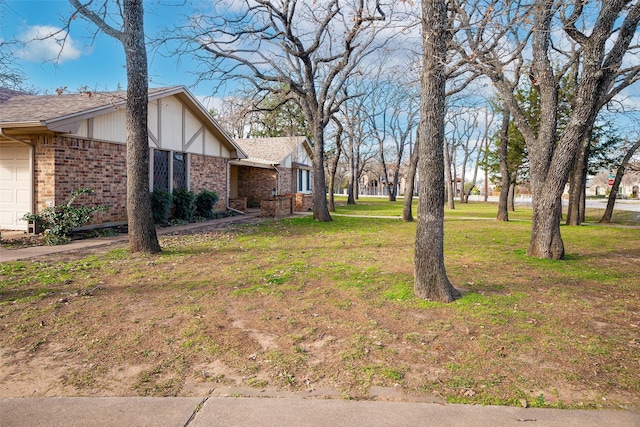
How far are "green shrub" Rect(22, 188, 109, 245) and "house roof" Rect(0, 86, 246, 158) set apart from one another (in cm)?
174

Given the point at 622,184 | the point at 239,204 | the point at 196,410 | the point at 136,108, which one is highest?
the point at 622,184

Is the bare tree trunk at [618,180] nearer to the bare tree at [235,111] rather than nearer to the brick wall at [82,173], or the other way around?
the bare tree at [235,111]

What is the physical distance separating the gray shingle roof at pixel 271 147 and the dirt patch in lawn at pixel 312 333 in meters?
18.5

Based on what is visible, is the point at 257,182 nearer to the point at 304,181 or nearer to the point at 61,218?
the point at 304,181

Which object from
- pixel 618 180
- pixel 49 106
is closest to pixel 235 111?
pixel 49 106

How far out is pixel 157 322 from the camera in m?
4.30

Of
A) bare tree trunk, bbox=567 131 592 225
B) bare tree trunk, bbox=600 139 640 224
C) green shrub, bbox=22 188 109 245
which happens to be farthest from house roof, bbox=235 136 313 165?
bare tree trunk, bbox=600 139 640 224

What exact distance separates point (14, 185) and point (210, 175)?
24.5 ft

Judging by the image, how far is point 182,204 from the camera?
562 inches

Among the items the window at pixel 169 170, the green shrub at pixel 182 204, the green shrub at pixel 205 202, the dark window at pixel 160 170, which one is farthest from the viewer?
the green shrub at pixel 205 202

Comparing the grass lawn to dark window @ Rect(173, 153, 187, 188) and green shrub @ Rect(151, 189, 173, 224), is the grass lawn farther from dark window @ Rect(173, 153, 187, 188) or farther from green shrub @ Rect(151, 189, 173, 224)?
dark window @ Rect(173, 153, 187, 188)

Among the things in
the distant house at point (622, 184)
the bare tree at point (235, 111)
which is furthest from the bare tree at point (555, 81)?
the distant house at point (622, 184)

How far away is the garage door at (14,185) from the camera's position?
10179 mm

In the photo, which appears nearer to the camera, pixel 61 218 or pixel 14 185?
pixel 61 218
